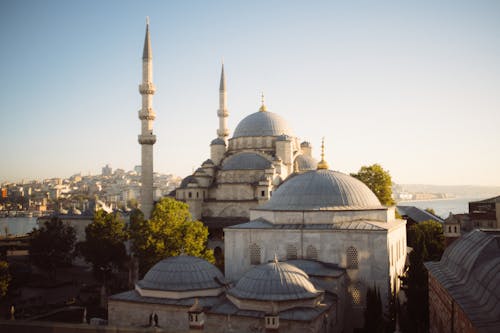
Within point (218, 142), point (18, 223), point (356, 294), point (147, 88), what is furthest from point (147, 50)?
point (18, 223)

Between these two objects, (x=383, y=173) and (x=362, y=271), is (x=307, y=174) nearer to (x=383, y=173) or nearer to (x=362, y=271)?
(x=362, y=271)

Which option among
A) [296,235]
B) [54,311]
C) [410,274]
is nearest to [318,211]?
[296,235]

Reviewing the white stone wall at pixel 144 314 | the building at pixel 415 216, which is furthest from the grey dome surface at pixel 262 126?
the white stone wall at pixel 144 314

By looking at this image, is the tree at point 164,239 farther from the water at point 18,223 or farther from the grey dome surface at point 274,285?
the water at point 18,223

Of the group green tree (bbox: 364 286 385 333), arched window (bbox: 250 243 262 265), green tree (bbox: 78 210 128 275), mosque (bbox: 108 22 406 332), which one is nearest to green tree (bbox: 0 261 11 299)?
green tree (bbox: 78 210 128 275)

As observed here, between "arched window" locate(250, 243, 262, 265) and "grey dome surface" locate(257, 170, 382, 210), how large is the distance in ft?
6.78

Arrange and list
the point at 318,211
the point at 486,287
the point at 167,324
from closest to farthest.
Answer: the point at 486,287, the point at 167,324, the point at 318,211

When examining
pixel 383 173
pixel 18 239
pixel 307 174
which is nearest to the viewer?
pixel 307 174

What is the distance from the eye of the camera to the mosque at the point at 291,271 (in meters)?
14.3

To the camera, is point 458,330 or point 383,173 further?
point 383,173

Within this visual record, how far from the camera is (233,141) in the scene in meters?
38.2

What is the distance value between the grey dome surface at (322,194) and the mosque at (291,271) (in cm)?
5

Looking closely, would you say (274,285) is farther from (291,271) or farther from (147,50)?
(147,50)

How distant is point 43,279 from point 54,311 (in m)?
11.1
